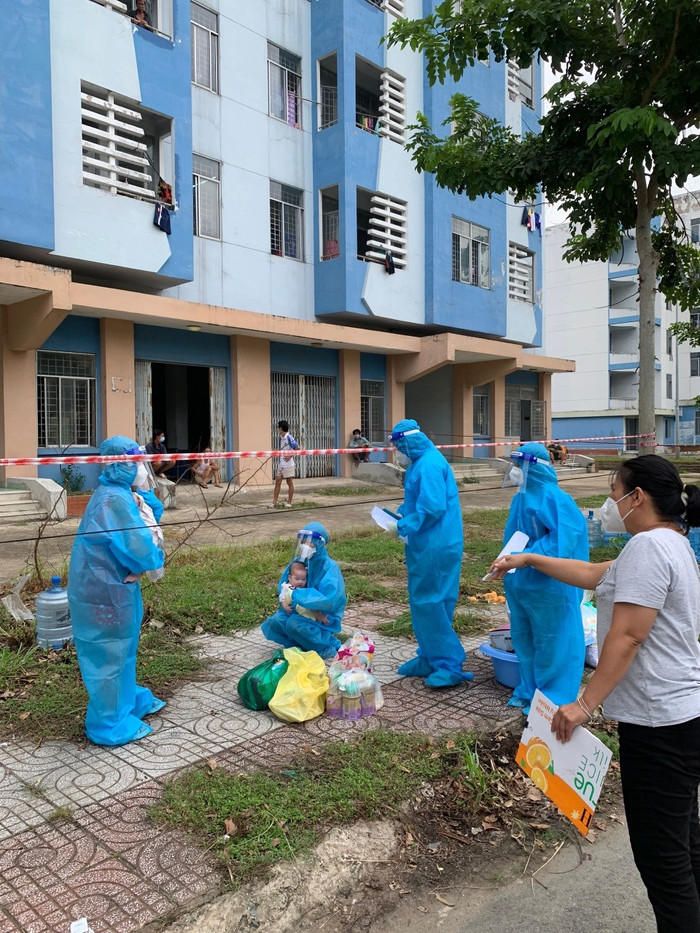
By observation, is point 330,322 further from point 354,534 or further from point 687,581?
point 687,581

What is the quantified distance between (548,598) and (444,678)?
3.37 ft

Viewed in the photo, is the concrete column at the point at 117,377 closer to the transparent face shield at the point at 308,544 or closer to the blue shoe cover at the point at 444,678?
the transparent face shield at the point at 308,544

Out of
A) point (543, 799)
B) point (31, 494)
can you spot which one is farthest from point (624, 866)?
point (31, 494)

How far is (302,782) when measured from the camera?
3.18m

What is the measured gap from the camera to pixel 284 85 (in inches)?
641

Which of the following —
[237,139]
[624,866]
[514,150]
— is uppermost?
[237,139]

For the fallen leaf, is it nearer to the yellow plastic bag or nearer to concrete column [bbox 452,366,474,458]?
the yellow plastic bag

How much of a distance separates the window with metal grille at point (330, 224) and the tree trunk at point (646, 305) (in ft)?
34.9

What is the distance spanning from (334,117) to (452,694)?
1603 cm

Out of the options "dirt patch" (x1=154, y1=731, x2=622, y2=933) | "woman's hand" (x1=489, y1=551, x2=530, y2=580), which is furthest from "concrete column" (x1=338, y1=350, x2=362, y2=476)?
"woman's hand" (x1=489, y1=551, x2=530, y2=580)

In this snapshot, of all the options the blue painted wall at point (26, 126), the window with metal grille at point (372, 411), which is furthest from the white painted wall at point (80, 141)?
the window with metal grille at point (372, 411)

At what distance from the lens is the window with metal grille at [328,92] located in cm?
1677

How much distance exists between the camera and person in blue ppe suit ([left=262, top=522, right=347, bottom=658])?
4609mm

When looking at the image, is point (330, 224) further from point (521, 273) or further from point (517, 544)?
point (517, 544)
